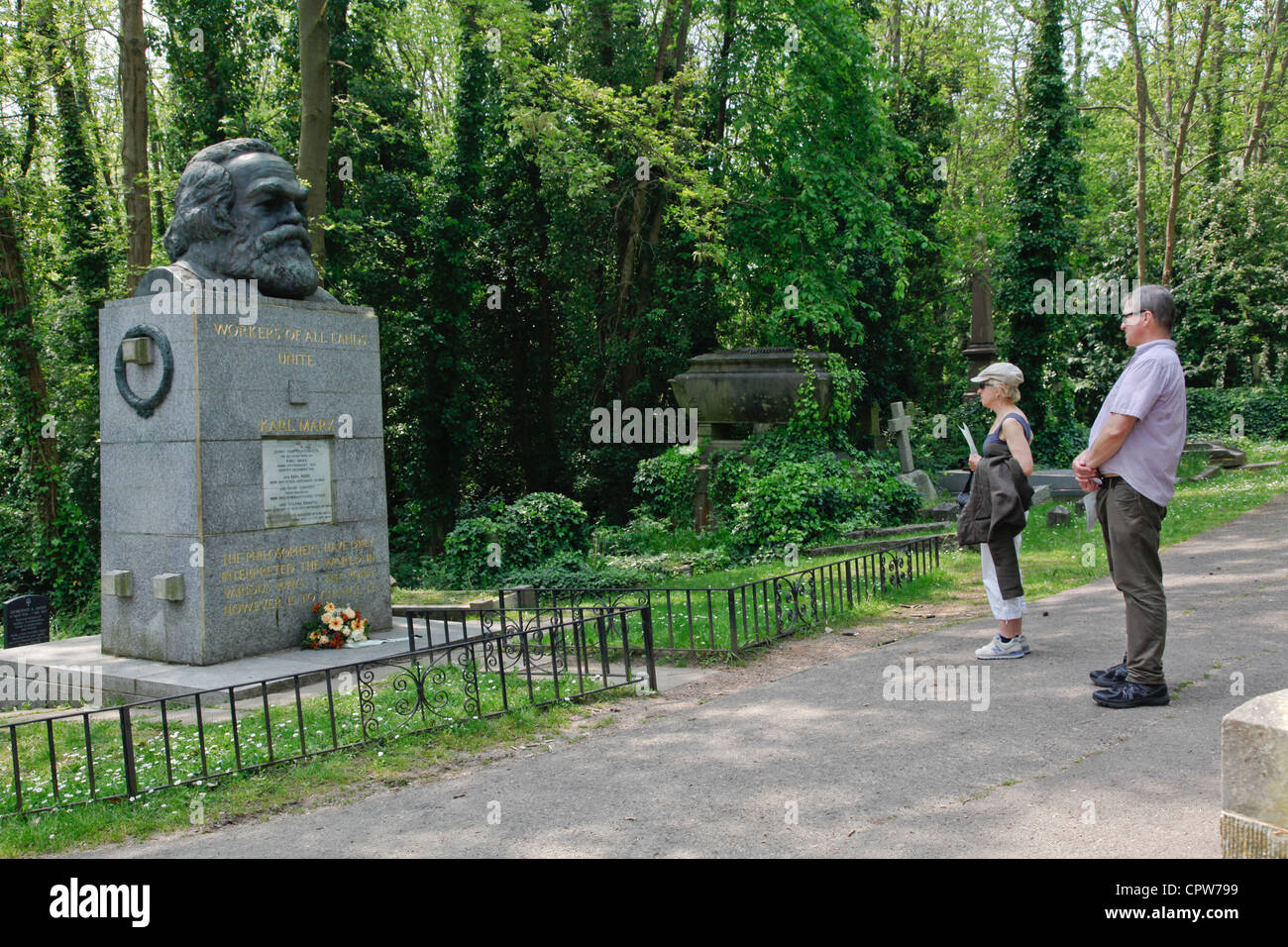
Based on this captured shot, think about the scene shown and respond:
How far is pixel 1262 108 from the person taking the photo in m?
30.0

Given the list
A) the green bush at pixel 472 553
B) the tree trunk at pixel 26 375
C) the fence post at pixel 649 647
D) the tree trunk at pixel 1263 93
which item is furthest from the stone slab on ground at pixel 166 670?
the tree trunk at pixel 1263 93

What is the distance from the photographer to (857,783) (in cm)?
491

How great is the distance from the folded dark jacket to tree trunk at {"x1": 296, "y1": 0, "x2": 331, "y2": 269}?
35.6 feet

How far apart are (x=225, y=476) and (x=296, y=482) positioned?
79 cm

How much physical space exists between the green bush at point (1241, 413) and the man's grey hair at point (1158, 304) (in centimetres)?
2471

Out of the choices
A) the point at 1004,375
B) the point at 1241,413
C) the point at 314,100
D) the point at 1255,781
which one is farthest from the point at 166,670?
the point at 1241,413

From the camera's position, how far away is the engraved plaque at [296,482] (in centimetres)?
927

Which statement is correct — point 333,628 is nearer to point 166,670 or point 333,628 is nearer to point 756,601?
point 166,670

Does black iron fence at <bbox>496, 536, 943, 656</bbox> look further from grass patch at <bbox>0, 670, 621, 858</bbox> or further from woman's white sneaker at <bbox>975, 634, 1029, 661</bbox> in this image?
woman's white sneaker at <bbox>975, 634, 1029, 661</bbox>

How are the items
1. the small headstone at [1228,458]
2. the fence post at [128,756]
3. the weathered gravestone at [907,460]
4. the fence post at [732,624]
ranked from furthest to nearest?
the small headstone at [1228,458] < the weathered gravestone at [907,460] < the fence post at [732,624] < the fence post at [128,756]

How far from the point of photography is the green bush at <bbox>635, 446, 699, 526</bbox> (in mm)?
17516

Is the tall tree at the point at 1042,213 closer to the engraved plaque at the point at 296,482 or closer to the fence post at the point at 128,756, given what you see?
the engraved plaque at the point at 296,482

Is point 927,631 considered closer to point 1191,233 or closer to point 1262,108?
point 1191,233
